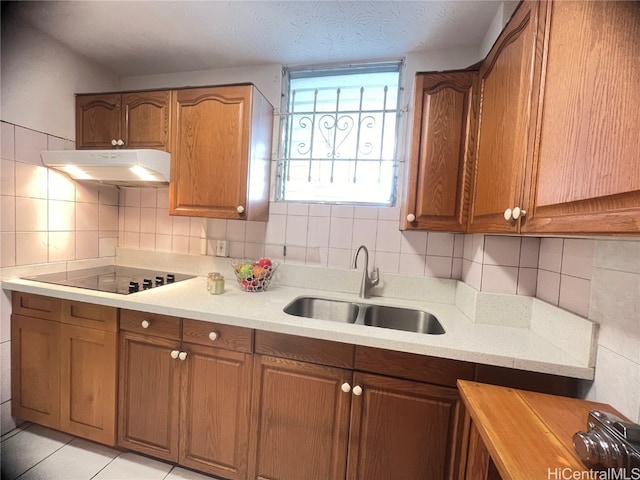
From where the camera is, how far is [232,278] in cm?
183

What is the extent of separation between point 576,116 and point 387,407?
1081 mm

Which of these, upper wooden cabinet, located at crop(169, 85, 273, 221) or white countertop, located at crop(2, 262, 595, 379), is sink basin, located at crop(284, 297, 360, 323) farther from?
upper wooden cabinet, located at crop(169, 85, 273, 221)

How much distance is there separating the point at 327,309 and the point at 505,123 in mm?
1199

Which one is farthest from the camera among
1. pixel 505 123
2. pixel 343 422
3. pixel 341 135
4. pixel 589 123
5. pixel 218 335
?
pixel 341 135

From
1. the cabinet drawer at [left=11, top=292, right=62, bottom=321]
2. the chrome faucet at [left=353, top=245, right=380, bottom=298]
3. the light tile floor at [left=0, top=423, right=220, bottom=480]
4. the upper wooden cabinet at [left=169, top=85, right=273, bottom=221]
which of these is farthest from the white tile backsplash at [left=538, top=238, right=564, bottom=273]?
the cabinet drawer at [left=11, top=292, right=62, bottom=321]

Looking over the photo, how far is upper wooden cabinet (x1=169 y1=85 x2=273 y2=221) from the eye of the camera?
1.50 meters

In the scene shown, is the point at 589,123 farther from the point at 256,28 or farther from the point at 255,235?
the point at 255,235

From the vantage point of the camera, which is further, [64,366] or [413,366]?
[64,366]

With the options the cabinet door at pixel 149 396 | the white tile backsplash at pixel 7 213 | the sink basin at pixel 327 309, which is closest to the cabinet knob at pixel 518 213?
the sink basin at pixel 327 309

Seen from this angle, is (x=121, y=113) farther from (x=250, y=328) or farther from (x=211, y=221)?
(x=250, y=328)

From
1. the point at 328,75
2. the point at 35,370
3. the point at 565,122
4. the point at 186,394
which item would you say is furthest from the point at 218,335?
the point at 328,75

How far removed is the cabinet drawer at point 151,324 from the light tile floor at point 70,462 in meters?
0.69

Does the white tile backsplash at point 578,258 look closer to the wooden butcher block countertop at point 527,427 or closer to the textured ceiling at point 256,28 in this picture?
the wooden butcher block countertop at point 527,427

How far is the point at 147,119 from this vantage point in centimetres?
161
